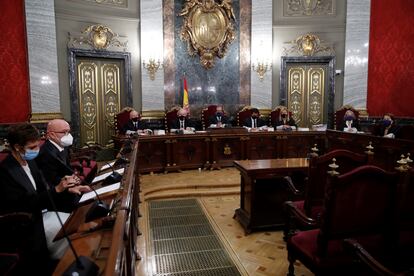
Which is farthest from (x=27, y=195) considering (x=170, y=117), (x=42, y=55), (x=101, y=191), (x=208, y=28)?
(x=208, y=28)

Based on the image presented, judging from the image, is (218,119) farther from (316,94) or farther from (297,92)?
(316,94)

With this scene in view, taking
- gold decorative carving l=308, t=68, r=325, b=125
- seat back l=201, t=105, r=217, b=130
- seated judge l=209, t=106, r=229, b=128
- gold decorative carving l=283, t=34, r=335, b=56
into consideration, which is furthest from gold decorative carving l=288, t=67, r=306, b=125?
seat back l=201, t=105, r=217, b=130

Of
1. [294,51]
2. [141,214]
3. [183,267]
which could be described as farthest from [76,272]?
[294,51]

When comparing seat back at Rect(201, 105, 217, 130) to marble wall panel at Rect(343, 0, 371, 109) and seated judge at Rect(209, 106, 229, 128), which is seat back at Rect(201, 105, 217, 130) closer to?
seated judge at Rect(209, 106, 229, 128)

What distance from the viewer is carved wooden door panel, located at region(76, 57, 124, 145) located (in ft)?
25.6

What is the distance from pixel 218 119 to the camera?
7.40 m

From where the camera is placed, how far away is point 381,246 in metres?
2.23

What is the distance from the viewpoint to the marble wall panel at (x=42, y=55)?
6.70 metres

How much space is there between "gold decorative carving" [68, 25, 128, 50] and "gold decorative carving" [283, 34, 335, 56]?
461 cm

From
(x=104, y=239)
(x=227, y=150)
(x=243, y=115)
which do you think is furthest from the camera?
(x=243, y=115)

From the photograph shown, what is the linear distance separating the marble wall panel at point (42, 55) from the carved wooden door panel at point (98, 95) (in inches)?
29.7

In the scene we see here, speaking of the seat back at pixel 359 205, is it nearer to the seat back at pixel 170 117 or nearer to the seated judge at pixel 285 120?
the seated judge at pixel 285 120

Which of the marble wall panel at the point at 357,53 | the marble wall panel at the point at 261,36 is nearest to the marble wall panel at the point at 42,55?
the marble wall panel at the point at 261,36

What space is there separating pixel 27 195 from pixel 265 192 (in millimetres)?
2471
